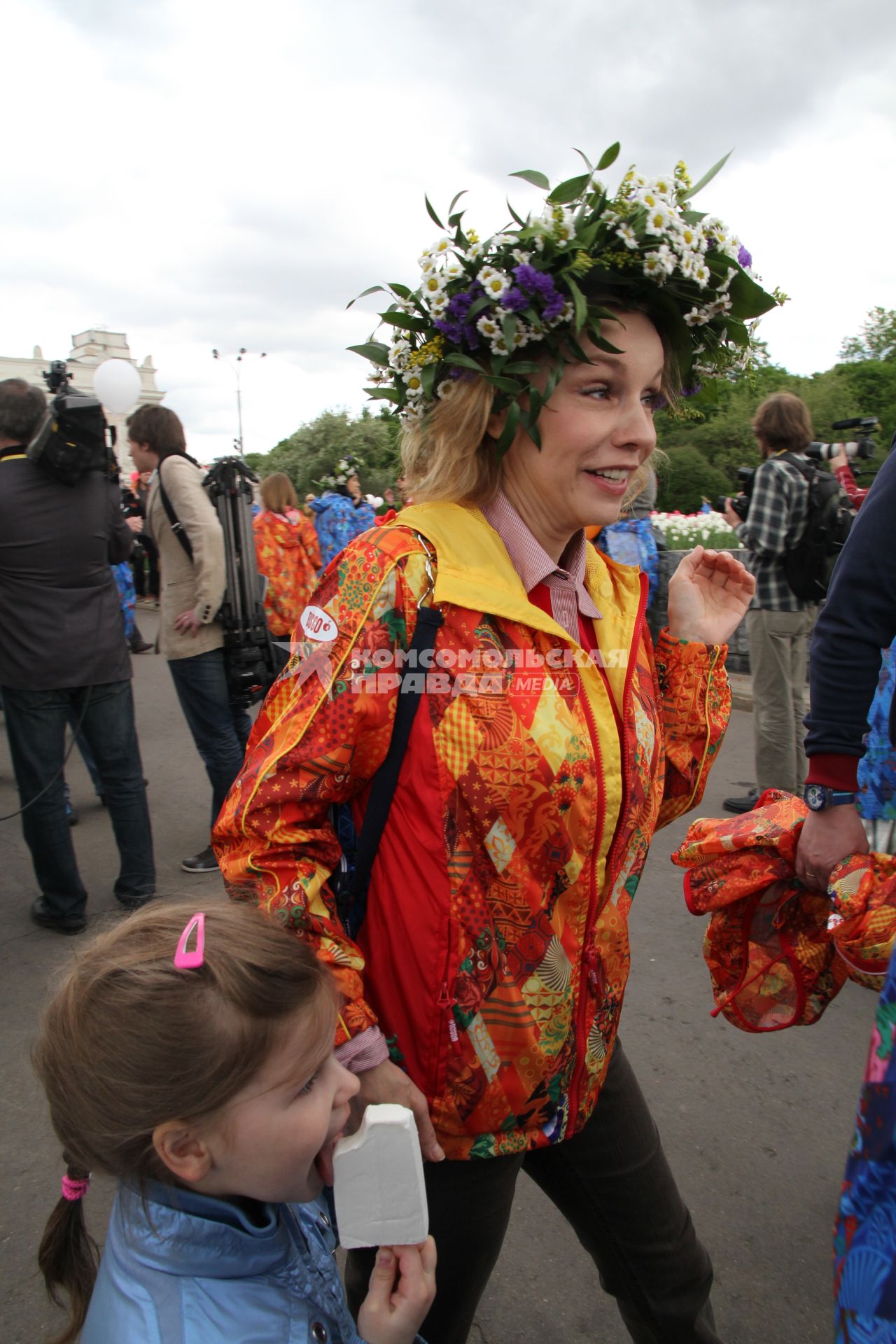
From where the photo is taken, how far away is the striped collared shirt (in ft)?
5.04

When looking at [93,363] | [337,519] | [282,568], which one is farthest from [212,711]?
[93,363]

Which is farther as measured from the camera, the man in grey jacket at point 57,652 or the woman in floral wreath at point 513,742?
the man in grey jacket at point 57,652

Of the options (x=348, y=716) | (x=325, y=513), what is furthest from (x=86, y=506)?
(x=325, y=513)

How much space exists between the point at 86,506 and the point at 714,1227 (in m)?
3.37

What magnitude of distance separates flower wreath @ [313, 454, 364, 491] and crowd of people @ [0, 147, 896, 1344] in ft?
26.5

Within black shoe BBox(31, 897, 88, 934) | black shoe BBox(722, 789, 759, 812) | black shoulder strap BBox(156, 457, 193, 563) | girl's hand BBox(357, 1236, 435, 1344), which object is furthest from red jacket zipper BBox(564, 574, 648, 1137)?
black shoe BBox(722, 789, 759, 812)

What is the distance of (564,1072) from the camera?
4.86 feet

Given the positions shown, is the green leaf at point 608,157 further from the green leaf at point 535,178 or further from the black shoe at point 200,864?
the black shoe at point 200,864

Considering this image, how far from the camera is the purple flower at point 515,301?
1482 millimetres

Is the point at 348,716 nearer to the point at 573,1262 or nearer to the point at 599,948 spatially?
the point at 599,948

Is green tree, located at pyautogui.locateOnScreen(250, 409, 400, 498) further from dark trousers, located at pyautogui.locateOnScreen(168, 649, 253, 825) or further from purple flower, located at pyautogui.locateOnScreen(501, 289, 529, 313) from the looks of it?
purple flower, located at pyautogui.locateOnScreen(501, 289, 529, 313)

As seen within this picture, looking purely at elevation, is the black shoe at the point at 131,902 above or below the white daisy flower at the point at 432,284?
below

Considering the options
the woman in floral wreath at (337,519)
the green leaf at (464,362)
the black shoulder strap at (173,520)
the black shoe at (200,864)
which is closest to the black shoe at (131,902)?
the black shoe at (200,864)

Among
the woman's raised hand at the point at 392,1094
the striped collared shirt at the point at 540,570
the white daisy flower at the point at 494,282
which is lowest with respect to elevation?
the woman's raised hand at the point at 392,1094
